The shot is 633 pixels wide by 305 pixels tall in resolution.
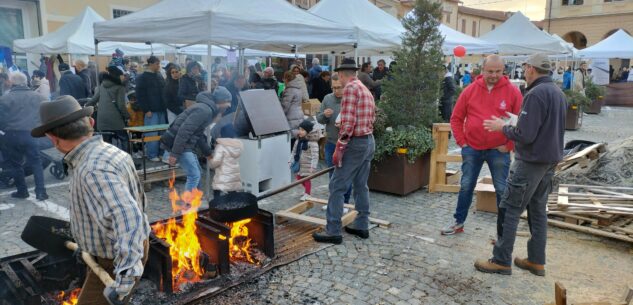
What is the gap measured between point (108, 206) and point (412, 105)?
5.59m

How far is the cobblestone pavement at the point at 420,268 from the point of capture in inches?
155

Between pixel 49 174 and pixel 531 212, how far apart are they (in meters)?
7.74

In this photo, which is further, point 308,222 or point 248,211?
point 308,222

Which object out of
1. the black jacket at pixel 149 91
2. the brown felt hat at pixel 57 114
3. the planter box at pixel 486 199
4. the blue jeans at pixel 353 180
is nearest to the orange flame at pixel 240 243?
the blue jeans at pixel 353 180

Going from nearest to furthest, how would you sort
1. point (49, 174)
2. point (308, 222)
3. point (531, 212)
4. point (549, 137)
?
point (549, 137)
point (531, 212)
point (308, 222)
point (49, 174)

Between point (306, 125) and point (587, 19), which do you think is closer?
point (306, 125)

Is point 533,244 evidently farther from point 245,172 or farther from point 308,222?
point 245,172

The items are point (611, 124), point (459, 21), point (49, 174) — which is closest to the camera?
point (49, 174)

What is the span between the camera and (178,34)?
21.0 ft

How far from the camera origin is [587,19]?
1567 inches

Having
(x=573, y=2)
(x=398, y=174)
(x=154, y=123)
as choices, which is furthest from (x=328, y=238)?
(x=573, y=2)

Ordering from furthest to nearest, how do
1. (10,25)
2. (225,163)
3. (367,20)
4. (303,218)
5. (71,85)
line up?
(10,25) < (367,20) < (71,85) < (225,163) < (303,218)

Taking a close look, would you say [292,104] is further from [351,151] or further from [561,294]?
[561,294]

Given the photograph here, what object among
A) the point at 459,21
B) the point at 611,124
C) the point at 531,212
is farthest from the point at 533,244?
the point at 459,21
